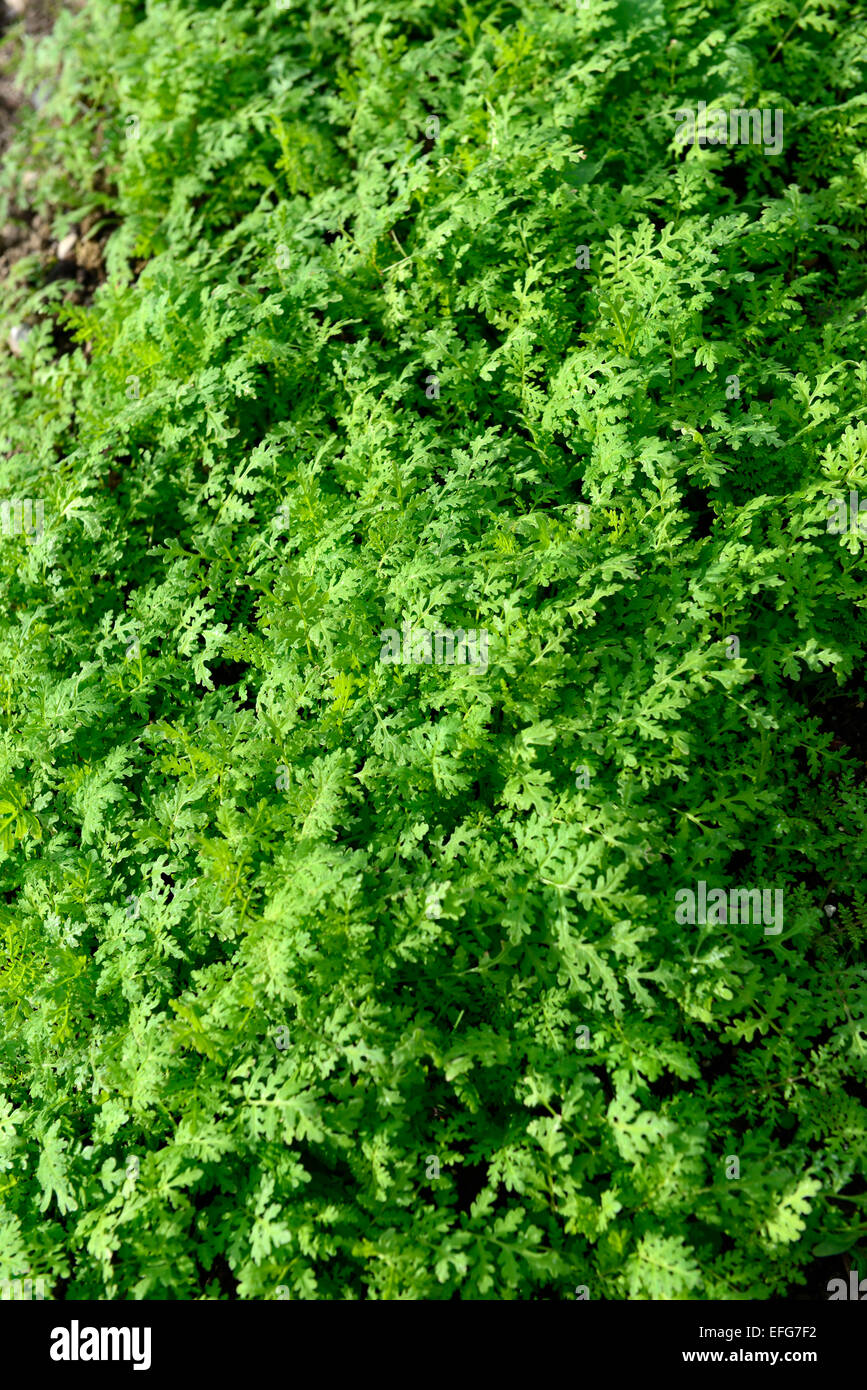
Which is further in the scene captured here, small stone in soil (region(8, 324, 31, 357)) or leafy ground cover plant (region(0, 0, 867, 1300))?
small stone in soil (region(8, 324, 31, 357))

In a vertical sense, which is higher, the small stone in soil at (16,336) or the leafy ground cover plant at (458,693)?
the small stone in soil at (16,336)

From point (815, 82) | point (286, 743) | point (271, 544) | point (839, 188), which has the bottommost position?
point (286, 743)

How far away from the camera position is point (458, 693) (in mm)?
3562

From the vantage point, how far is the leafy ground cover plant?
10.4 ft

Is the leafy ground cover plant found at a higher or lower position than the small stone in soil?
lower

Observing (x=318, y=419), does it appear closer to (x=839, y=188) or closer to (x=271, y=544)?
(x=271, y=544)

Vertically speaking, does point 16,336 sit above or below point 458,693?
above

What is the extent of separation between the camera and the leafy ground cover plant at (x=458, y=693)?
124 inches

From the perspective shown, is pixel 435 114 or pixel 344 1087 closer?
pixel 344 1087

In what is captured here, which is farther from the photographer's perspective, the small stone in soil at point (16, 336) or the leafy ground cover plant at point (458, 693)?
the small stone in soil at point (16, 336)

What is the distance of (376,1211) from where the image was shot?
121 inches

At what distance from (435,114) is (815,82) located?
170cm

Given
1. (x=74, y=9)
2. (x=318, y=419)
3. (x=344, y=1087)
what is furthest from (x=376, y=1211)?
(x=74, y=9)

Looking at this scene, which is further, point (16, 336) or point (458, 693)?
point (16, 336)
